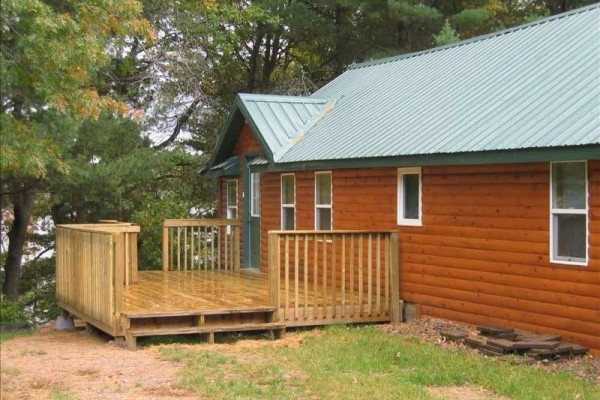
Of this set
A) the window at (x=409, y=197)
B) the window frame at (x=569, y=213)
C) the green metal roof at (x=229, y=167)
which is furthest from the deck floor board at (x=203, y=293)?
the window frame at (x=569, y=213)

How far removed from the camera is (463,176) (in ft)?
36.4

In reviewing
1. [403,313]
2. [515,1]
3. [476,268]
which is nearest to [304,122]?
[403,313]

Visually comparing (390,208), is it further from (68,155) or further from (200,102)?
(200,102)

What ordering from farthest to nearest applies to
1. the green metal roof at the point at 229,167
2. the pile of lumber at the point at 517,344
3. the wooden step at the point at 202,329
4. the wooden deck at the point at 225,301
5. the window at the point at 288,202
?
1. the green metal roof at the point at 229,167
2. the window at the point at 288,202
3. the wooden deck at the point at 225,301
4. the wooden step at the point at 202,329
5. the pile of lumber at the point at 517,344

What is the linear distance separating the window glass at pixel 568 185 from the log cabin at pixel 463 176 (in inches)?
0.7

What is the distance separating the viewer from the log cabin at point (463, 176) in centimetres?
946

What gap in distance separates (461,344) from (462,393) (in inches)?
96.8

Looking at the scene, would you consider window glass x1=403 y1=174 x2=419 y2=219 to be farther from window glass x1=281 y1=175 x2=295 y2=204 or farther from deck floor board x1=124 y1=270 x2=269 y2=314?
window glass x1=281 y1=175 x2=295 y2=204

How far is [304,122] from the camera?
1602cm

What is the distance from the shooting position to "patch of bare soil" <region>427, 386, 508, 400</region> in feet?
24.4

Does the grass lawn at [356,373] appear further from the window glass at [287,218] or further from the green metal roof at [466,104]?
the window glass at [287,218]

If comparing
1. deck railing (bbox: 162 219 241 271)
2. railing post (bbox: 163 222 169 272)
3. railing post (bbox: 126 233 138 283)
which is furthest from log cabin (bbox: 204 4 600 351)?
railing post (bbox: 126 233 138 283)

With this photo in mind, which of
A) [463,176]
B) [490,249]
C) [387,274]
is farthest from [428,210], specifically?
[490,249]

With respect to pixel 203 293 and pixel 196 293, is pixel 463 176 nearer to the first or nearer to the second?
pixel 203 293
